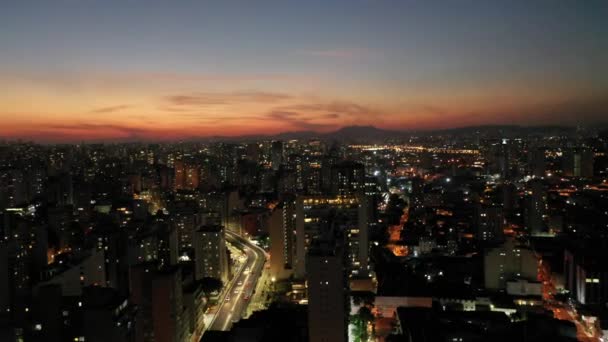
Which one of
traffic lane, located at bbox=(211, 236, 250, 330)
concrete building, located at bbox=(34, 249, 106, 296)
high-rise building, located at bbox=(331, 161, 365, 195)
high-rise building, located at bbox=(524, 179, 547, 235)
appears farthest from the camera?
high-rise building, located at bbox=(331, 161, 365, 195)

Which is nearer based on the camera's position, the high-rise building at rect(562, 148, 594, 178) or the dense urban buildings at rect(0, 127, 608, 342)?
the dense urban buildings at rect(0, 127, 608, 342)

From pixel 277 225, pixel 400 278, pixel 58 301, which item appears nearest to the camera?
pixel 58 301

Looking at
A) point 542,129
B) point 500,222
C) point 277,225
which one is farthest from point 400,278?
point 542,129

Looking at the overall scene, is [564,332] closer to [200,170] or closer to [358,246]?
[358,246]

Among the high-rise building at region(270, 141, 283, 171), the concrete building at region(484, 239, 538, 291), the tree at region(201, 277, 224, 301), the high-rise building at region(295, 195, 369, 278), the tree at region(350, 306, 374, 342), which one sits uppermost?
the high-rise building at region(270, 141, 283, 171)

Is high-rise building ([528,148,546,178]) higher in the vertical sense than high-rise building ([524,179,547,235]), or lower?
higher

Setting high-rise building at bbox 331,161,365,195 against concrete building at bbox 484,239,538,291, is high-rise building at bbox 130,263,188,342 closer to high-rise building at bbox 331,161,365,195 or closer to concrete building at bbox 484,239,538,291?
concrete building at bbox 484,239,538,291

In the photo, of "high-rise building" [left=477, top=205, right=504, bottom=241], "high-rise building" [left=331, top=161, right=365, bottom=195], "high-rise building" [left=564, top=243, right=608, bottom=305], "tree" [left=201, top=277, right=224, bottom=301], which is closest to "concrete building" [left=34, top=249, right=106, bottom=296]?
"tree" [left=201, top=277, right=224, bottom=301]

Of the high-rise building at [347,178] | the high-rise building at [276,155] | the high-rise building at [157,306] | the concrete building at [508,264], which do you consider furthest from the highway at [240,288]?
the high-rise building at [276,155]

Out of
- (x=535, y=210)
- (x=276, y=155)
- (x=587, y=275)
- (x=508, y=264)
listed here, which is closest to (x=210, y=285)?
(x=508, y=264)
